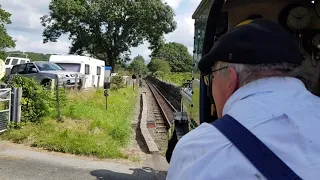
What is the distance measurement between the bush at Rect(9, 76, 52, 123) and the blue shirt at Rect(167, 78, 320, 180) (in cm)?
920

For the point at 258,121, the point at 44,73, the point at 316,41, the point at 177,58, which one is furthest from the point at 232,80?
the point at 177,58

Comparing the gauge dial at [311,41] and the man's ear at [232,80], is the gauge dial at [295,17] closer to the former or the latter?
the gauge dial at [311,41]

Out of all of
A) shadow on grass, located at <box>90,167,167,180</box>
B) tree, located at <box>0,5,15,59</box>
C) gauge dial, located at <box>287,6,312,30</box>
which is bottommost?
shadow on grass, located at <box>90,167,167,180</box>

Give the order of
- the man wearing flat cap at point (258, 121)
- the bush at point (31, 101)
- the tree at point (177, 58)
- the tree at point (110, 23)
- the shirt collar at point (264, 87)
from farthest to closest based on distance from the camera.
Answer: the tree at point (177, 58)
the tree at point (110, 23)
the bush at point (31, 101)
the shirt collar at point (264, 87)
the man wearing flat cap at point (258, 121)

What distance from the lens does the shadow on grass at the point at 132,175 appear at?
6.89 metres

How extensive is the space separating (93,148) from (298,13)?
5.20m

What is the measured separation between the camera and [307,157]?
1300 millimetres

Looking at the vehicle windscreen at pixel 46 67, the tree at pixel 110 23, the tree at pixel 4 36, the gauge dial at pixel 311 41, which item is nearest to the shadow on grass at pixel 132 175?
the gauge dial at pixel 311 41

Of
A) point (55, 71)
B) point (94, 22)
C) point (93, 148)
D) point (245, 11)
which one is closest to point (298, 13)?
point (245, 11)

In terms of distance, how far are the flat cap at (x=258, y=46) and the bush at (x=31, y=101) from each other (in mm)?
9195

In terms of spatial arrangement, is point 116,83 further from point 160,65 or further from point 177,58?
point 177,58

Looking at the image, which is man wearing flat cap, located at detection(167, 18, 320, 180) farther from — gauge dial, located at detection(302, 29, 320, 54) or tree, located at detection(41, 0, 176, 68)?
tree, located at detection(41, 0, 176, 68)

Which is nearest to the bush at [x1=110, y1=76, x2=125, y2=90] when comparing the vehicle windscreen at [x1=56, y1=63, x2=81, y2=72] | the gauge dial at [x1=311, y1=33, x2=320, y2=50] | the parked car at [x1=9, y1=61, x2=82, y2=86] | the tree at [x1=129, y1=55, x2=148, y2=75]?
the vehicle windscreen at [x1=56, y1=63, x2=81, y2=72]

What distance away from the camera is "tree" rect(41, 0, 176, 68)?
153ft
